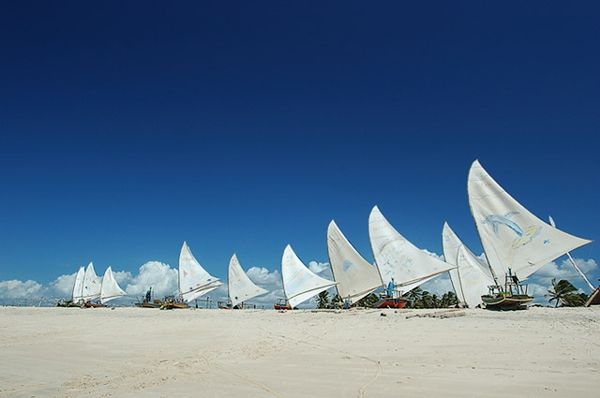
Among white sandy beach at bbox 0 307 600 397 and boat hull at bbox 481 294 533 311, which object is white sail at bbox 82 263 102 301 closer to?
white sandy beach at bbox 0 307 600 397

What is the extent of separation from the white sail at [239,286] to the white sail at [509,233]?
172 ft

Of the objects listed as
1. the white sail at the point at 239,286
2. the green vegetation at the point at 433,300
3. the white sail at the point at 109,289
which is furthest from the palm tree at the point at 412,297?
the white sail at the point at 109,289

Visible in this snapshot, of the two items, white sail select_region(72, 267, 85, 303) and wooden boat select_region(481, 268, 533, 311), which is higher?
white sail select_region(72, 267, 85, 303)

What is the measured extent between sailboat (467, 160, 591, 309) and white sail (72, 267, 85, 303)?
10284cm

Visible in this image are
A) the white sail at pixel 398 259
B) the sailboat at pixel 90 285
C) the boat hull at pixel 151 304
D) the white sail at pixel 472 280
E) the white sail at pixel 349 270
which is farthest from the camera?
the sailboat at pixel 90 285

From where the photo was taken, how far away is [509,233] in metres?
29.5

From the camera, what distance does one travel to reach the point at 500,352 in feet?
35.6

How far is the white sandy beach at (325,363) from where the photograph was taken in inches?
298

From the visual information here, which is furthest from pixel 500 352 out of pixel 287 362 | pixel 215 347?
pixel 215 347

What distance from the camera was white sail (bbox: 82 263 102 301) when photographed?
106 meters

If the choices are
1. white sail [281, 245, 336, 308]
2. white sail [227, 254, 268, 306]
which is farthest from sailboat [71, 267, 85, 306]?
white sail [281, 245, 336, 308]

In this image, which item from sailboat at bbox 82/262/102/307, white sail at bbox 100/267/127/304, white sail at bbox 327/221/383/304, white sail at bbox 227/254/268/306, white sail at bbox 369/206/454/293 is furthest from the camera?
sailboat at bbox 82/262/102/307

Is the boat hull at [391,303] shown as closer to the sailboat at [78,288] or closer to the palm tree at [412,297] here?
the palm tree at [412,297]

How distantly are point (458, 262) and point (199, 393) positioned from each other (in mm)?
48817
